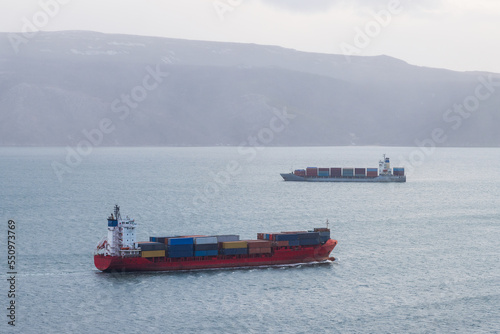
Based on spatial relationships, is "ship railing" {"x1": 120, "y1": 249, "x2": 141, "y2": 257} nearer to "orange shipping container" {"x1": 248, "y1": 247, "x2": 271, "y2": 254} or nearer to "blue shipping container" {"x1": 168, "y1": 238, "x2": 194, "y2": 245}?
"blue shipping container" {"x1": 168, "y1": 238, "x2": 194, "y2": 245}

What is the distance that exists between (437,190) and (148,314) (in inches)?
4791

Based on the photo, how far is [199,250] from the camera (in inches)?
3162

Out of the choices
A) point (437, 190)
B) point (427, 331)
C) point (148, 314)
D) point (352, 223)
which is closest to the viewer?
point (427, 331)

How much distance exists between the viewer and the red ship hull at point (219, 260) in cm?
7744

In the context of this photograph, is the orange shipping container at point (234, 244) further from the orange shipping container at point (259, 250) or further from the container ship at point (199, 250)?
the orange shipping container at point (259, 250)

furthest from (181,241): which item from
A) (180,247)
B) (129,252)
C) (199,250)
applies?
(129,252)

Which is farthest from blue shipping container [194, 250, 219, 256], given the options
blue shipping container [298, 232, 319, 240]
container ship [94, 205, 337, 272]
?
blue shipping container [298, 232, 319, 240]

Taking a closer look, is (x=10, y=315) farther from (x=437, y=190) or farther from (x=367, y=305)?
(x=437, y=190)

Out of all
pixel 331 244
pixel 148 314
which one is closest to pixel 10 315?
pixel 148 314

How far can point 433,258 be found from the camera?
88750 millimetres

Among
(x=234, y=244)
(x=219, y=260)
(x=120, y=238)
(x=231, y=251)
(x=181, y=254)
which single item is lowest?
(x=219, y=260)

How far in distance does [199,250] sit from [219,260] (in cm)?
232

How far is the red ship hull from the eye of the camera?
7744 centimetres

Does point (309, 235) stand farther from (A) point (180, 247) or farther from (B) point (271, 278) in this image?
(A) point (180, 247)
